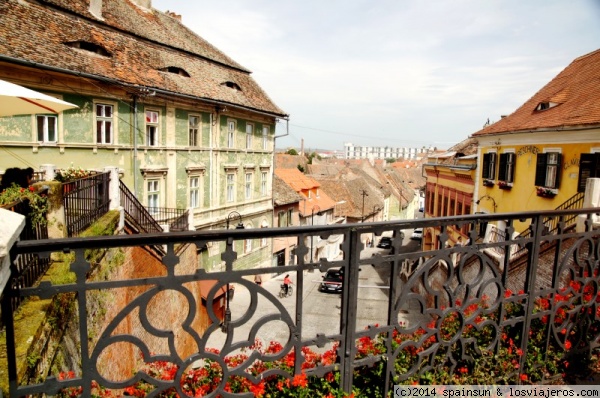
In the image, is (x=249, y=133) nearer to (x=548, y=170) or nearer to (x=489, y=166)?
(x=489, y=166)

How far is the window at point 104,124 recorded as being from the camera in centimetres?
1544

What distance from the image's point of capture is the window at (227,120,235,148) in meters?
22.3

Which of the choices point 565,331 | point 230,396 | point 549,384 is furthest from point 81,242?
point 565,331

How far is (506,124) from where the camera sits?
61.3 feet

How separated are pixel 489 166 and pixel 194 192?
14944 mm

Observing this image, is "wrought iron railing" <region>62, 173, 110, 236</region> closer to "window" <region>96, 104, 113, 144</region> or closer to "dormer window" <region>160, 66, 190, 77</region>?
"window" <region>96, 104, 113, 144</region>

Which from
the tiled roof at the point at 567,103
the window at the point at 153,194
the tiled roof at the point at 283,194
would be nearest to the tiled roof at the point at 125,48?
→ the window at the point at 153,194

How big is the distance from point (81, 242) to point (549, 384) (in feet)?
13.3

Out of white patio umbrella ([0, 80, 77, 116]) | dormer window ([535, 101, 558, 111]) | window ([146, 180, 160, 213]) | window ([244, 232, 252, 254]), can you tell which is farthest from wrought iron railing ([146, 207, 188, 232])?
dormer window ([535, 101, 558, 111])

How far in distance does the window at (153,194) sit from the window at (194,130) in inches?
114

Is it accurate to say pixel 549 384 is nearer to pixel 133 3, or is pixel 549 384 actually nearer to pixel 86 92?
pixel 86 92

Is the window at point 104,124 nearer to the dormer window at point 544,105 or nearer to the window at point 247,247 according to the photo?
the window at point 247,247

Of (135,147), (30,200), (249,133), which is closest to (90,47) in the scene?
(135,147)

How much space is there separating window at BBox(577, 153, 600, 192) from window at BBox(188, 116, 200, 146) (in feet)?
53.2
